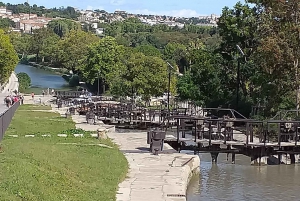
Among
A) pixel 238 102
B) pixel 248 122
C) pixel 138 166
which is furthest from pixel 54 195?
pixel 238 102

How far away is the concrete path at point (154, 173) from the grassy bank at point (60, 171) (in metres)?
0.44

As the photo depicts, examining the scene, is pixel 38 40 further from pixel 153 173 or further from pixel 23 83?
pixel 153 173

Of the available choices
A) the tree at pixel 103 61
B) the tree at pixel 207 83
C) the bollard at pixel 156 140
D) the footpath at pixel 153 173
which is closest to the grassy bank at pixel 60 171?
the footpath at pixel 153 173

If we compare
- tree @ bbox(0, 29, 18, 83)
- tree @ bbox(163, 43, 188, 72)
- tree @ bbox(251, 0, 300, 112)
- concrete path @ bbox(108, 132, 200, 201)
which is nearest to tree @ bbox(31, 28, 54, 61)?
tree @ bbox(163, 43, 188, 72)

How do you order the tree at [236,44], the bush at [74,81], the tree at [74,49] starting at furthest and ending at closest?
the tree at [74,49] < the bush at [74,81] < the tree at [236,44]

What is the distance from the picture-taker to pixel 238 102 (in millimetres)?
51188

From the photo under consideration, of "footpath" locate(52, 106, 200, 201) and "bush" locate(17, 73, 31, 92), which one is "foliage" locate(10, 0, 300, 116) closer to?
"bush" locate(17, 73, 31, 92)

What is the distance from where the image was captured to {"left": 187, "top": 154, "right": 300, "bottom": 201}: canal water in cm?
2236

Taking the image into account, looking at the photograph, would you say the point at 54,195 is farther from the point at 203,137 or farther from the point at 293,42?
the point at 293,42

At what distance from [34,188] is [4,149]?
21.7 ft

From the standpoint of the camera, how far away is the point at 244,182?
25.4 metres

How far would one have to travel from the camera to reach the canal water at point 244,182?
22359 mm

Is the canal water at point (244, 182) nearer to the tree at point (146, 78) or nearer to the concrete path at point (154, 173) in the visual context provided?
the concrete path at point (154, 173)

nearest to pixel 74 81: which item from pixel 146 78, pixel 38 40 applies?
pixel 146 78
